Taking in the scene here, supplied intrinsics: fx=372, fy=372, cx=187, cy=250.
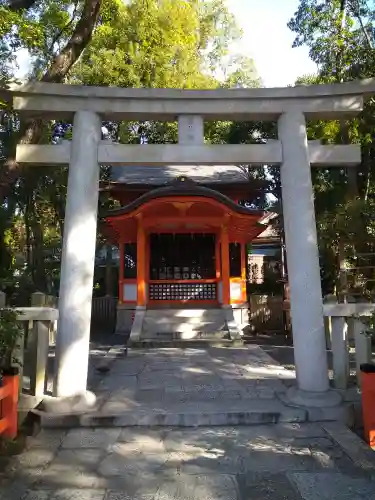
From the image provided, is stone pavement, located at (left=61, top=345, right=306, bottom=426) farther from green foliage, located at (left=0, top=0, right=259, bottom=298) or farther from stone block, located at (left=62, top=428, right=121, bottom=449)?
green foliage, located at (left=0, top=0, right=259, bottom=298)

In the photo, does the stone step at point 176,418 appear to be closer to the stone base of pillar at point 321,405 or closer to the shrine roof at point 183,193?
the stone base of pillar at point 321,405

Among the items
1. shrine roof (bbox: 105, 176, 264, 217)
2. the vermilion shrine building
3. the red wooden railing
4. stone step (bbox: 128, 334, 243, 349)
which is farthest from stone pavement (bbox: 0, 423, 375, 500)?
shrine roof (bbox: 105, 176, 264, 217)

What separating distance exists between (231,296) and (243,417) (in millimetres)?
7924

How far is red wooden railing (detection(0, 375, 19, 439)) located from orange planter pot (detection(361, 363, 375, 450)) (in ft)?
11.7

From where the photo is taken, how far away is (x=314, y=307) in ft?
15.3

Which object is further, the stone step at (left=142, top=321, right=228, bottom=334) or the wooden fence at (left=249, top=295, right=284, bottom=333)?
the wooden fence at (left=249, top=295, right=284, bottom=333)

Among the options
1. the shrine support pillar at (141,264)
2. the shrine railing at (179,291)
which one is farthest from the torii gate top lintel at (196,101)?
the shrine railing at (179,291)

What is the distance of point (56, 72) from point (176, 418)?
241 inches

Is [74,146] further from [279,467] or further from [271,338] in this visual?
[271,338]

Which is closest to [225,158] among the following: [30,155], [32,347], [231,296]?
[30,155]

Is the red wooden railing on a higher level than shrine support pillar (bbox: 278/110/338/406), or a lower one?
lower

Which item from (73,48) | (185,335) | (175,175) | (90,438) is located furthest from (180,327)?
(73,48)

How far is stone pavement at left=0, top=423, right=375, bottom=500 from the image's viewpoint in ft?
9.29

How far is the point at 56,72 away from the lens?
6.72 meters
